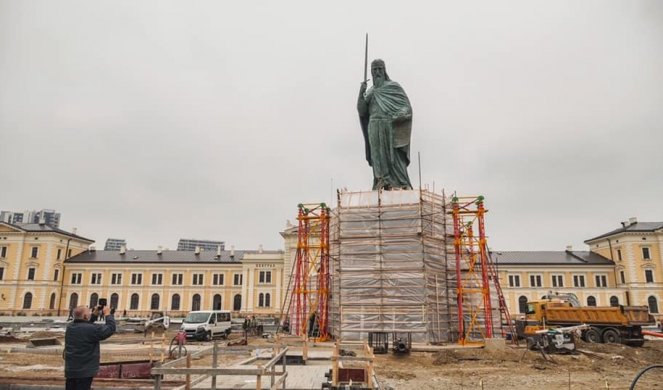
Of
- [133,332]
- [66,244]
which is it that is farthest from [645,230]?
[66,244]

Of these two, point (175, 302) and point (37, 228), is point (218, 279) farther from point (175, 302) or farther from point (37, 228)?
point (37, 228)

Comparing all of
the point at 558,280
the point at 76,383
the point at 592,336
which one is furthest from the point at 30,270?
the point at 558,280

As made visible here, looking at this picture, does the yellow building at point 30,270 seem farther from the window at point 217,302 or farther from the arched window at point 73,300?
the window at point 217,302

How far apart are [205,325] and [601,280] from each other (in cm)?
5213

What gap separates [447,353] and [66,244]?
65.8 metres

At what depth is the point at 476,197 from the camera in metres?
22.4

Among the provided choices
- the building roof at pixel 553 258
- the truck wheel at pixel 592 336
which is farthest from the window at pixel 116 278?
the truck wheel at pixel 592 336

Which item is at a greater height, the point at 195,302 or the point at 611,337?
the point at 195,302

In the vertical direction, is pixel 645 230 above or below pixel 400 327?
above

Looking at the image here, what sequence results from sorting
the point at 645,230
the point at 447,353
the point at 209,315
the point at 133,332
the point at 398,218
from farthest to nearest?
1. the point at 645,230
2. the point at 133,332
3. the point at 209,315
4. the point at 398,218
5. the point at 447,353

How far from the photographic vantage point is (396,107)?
81.1 ft

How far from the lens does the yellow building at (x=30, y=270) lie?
62156 millimetres

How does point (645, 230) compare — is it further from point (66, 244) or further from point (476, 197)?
point (66, 244)

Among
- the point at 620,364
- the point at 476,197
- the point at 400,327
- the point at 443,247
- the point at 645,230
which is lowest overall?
the point at 620,364
